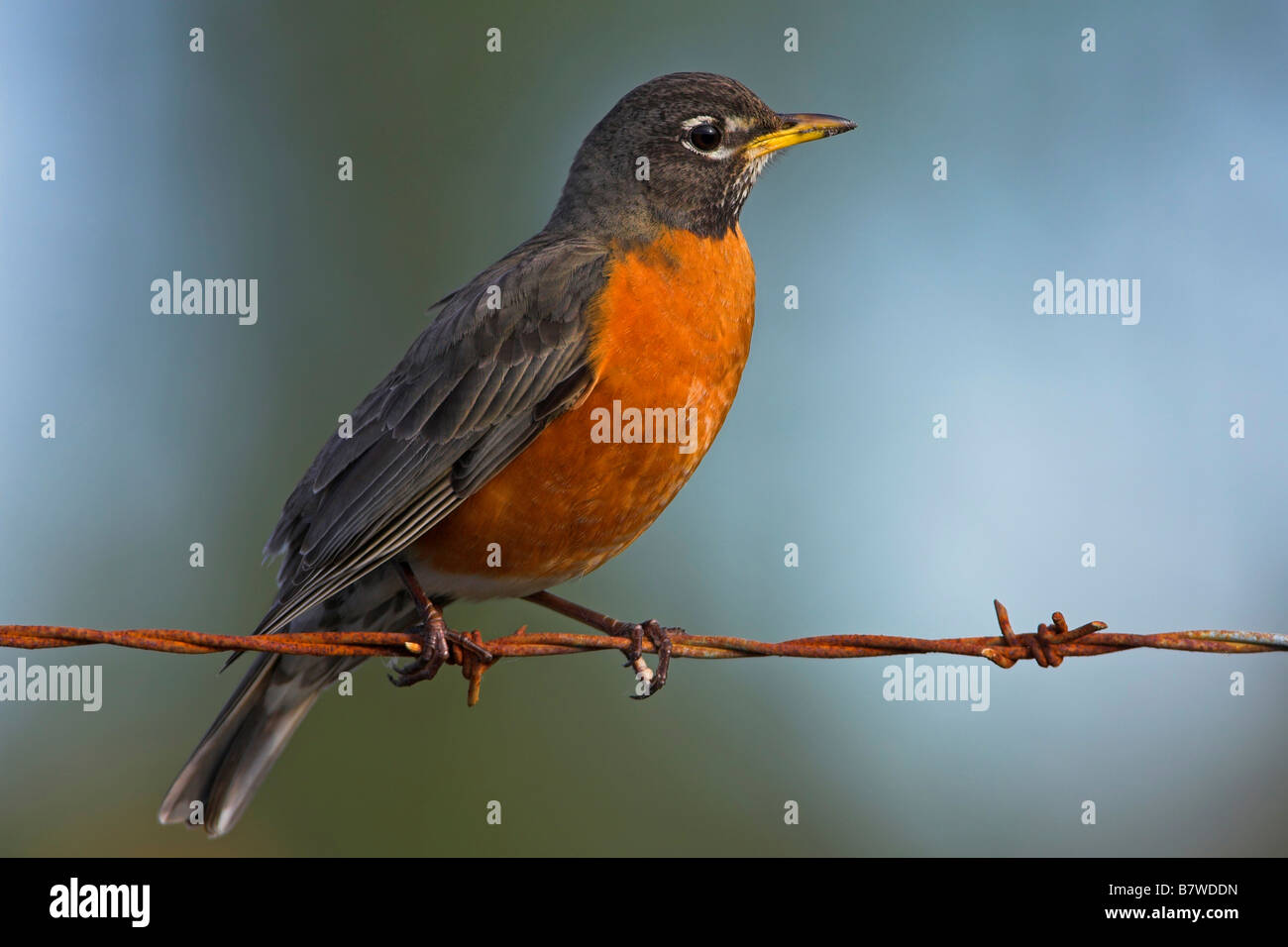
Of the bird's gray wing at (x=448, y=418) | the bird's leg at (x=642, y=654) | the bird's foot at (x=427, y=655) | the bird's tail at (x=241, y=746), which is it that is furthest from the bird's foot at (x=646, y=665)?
the bird's tail at (x=241, y=746)

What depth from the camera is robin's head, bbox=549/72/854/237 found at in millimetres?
5207

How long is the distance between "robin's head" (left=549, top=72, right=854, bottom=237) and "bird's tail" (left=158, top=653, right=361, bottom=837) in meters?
2.22

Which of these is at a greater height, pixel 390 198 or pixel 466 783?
pixel 390 198

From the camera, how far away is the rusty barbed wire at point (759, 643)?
322 cm

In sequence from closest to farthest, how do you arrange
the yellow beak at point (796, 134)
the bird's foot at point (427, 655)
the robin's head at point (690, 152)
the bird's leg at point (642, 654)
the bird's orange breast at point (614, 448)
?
the bird's foot at point (427, 655) < the bird's leg at point (642, 654) < the bird's orange breast at point (614, 448) < the robin's head at point (690, 152) < the yellow beak at point (796, 134)

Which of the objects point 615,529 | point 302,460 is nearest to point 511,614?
point 302,460

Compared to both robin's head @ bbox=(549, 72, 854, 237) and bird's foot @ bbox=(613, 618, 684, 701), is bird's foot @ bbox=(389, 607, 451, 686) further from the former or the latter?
robin's head @ bbox=(549, 72, 854, 237)

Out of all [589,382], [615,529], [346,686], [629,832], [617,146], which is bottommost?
[629,832]

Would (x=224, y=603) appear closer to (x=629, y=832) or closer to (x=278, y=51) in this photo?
(x=629, y=832)

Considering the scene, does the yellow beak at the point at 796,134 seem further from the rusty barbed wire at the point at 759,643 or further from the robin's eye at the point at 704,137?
the rusty barbed wire at the point at 759,643

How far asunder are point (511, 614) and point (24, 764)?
4168mm

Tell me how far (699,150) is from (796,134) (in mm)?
425

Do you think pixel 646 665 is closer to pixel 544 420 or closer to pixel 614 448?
pixel 614 448

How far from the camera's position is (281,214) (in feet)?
34.7
